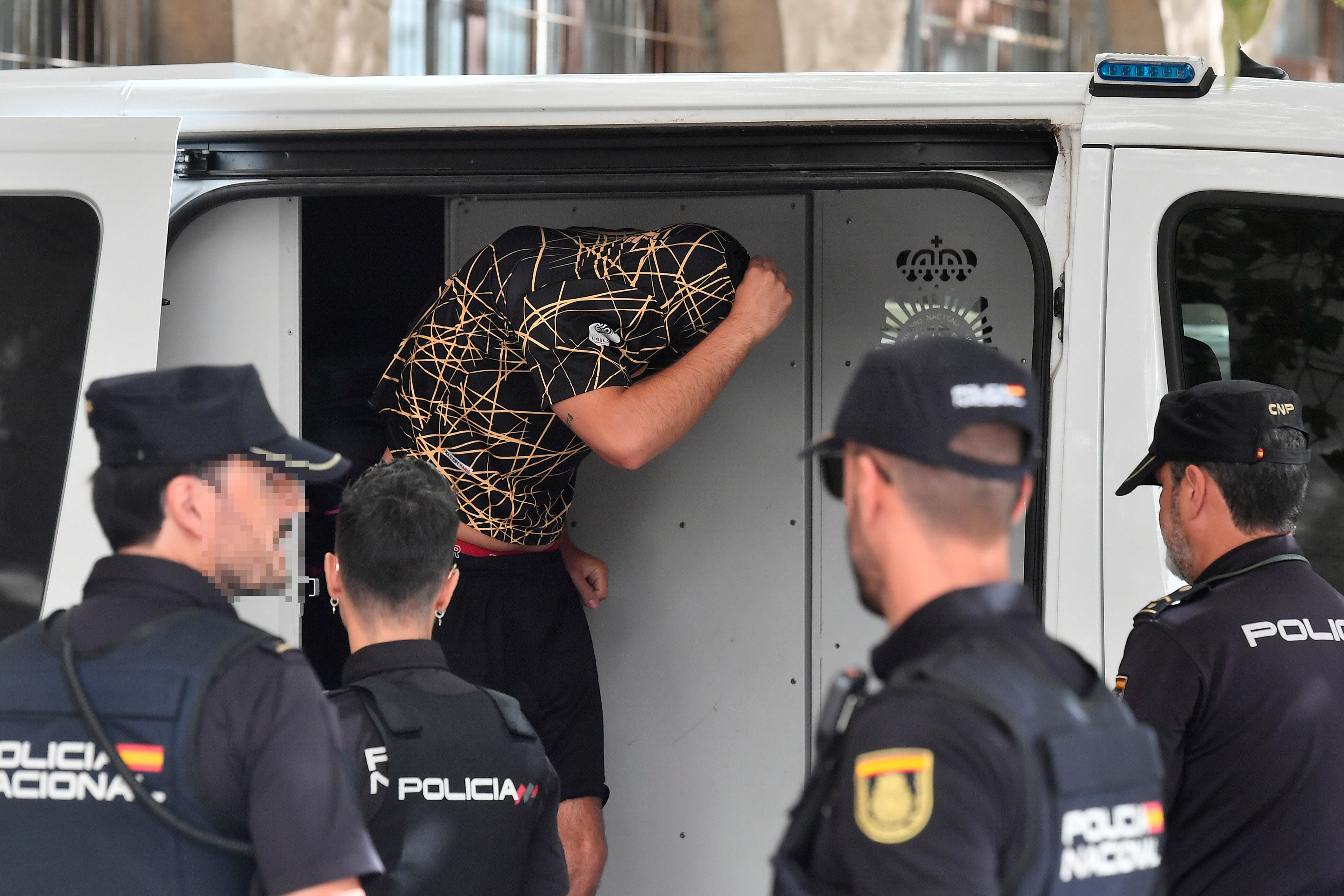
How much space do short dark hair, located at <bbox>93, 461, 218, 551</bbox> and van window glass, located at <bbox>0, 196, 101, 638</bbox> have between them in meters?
0.98

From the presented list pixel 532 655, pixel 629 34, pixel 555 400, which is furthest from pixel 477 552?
pixel 629 34

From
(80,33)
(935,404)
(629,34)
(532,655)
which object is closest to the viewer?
(935,404)

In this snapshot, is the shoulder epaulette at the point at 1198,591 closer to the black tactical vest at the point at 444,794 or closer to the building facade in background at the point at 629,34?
the black tactical vest at the point at 444,794

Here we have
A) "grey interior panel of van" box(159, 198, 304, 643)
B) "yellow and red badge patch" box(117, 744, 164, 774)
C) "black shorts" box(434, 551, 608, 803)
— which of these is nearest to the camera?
"yellow and red badge patch" box(117, 744, 164, 774)

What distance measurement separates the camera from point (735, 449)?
11.4 feet

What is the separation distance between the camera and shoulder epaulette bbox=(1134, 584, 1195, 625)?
1.97 metres

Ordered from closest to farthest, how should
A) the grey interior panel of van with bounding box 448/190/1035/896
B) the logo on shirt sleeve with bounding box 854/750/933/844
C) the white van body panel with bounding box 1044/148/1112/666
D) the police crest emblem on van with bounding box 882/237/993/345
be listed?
the logo on shirt sleeve with bounding box 854/750/933/844, the white van body panel with bounding box 1044/148/1112/666, the police crest emblem on van with bounding box 882/237/993/345, the grey interior panel of van with bounding box 448/190/1035/896

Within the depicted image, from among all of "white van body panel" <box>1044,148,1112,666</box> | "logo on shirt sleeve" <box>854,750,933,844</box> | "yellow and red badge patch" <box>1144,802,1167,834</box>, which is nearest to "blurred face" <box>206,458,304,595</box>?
"logo on shirt sleeve" <box>854,750,933,844</box>

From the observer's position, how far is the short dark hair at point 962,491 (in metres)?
1.32

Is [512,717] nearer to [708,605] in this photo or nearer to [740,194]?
[740,194]

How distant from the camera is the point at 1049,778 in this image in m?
1.23

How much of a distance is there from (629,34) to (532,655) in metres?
9.37

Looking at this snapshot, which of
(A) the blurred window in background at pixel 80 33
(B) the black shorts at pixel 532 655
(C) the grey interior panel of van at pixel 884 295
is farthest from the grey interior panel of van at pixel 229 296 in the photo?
(A) the blurred window in background at pixel 80 33

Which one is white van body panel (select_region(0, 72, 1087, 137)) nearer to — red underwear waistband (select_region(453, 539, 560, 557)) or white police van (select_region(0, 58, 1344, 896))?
white police van (select_region(0, 58, 1344, 896))
